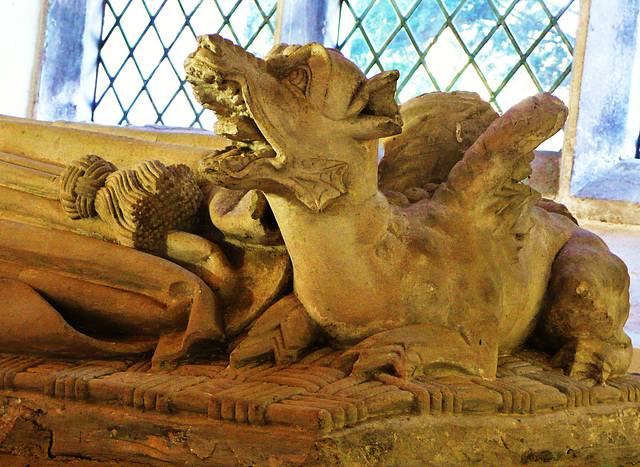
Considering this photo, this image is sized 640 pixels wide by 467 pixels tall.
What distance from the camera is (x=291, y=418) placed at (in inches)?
48.4

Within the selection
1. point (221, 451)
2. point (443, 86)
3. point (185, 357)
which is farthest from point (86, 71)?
point (221, 451)

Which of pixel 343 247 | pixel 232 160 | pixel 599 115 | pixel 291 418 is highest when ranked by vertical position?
pixel 599 115

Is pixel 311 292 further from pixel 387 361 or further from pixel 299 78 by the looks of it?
pixel 299 78

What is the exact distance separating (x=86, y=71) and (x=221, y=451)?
4.64m

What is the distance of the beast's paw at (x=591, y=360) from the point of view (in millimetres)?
1729

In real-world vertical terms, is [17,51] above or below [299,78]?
above

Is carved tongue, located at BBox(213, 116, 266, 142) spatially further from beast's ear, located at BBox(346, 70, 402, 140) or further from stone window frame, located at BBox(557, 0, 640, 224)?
stone window frame, located at BBox(557, 0, 640, 224)

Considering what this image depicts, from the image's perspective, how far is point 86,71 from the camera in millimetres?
5277

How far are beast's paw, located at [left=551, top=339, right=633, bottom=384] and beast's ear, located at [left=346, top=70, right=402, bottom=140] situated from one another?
81cm

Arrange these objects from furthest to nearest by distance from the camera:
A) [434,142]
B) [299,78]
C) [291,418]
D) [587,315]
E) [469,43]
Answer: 1. [469,43]
2. [434,142]
3. [587,315]
4. [299,78]
5. [291,418]

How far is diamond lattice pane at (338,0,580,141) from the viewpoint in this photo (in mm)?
3979

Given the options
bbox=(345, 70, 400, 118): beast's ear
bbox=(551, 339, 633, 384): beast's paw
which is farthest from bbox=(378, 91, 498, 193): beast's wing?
bbox=(551, 339, 633, 384): beast's paw

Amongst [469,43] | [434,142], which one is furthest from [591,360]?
[469,43]

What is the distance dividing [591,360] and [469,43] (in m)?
2.88
